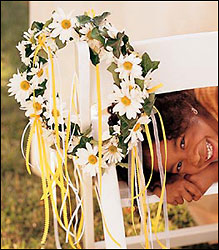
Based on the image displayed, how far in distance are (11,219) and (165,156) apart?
1.12 m

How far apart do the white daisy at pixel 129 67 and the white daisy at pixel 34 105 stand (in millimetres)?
198

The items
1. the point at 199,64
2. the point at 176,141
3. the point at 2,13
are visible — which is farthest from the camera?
the point at 2,13

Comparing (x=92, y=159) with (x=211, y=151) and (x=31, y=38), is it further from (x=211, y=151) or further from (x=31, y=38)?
(x=211, y=151)

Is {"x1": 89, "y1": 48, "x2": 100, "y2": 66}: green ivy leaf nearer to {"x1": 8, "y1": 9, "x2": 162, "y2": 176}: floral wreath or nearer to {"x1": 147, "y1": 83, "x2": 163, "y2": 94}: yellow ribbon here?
{"x1": 8, "y1": 9, "x2": 162, "y2": 176}: floral wreath

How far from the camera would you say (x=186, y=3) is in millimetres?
2352

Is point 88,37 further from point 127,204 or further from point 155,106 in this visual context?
point 127,204

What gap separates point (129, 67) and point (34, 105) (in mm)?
236

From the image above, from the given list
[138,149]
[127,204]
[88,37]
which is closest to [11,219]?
[127,204]

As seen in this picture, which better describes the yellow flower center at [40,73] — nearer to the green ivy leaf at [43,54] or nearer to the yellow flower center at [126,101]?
the green ivy leaf at [43,54]

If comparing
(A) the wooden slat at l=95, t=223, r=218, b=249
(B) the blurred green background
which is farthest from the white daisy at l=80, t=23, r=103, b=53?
(A) the wooden slat at l=95, t=223, r=218, b=249

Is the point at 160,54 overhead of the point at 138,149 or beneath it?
overhead

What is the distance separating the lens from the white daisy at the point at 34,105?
4.94 feet

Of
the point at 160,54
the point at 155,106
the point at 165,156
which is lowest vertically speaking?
the point at 165,156

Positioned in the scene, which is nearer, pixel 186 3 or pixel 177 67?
pixel 177 67
